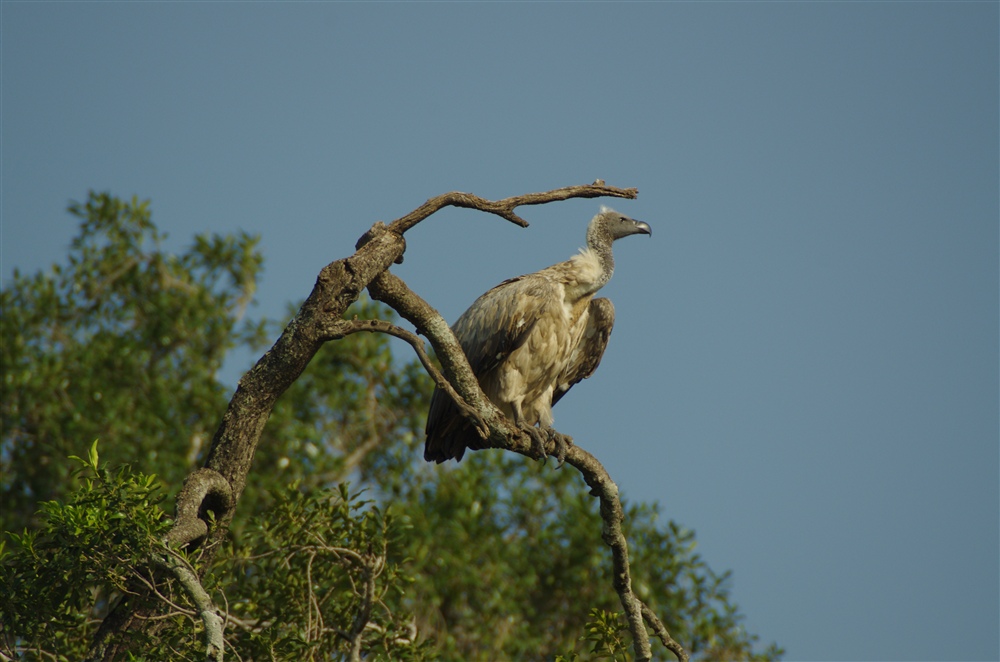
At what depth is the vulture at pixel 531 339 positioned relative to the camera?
7113 millimetres

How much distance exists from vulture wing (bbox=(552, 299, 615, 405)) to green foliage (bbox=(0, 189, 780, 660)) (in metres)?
1.55

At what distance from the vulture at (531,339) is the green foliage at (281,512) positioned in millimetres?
1014

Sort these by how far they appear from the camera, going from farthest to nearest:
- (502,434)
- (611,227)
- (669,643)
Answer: (611,227) → (502,434) → (669,643)

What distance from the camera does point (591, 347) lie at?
782cm

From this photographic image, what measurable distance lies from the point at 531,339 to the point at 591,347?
733 millimetres

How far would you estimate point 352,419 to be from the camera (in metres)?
12.7

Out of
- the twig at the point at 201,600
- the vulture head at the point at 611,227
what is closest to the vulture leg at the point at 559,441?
the vulture head at the point at 611,227

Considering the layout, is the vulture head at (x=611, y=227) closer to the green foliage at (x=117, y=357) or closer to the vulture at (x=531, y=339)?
the vulture at (x=531, y=339)

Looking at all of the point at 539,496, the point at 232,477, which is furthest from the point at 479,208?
the point at 539,496

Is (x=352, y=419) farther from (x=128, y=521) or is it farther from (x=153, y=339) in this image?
(x=128, y=521)

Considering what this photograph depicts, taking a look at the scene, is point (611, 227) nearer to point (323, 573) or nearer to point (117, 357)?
point (323, 573)

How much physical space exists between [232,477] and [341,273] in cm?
103

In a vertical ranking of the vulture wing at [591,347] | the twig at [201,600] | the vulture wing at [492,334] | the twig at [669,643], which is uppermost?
the vulture wing at [591,347]

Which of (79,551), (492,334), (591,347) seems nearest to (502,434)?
(492,334)
